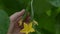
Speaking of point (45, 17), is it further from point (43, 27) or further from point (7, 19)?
point (7, 19)

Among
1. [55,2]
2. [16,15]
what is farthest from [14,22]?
[55,2]

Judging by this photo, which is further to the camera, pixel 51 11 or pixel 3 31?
pixel 51 11

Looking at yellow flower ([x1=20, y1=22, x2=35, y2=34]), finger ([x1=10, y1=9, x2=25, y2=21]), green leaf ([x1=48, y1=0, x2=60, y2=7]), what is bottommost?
yellow flower ([x1=20, y1=22, x2=35, y2=34])

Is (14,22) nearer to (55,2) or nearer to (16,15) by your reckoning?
(16,15)

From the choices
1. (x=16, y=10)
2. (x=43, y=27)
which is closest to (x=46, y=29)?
(x=43, y=27)

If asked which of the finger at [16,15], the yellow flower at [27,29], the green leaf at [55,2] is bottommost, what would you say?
the yellow flower at [27,29]

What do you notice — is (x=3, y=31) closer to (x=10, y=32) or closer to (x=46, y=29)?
(x=10, y=32)

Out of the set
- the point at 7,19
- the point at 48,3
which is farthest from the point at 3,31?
the point at 48,3
